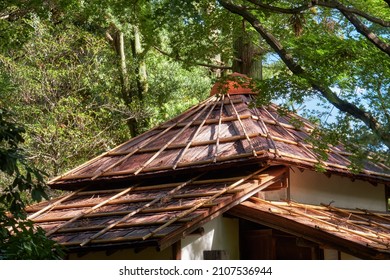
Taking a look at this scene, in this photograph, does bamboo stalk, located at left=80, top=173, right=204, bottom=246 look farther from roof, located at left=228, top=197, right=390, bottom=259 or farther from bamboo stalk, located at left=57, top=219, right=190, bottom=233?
roof, located at left=228, top=197, right=390, bottom=259

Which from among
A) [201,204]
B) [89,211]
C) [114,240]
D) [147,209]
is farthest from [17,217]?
[89,211]

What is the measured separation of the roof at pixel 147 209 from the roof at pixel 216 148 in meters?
0.30

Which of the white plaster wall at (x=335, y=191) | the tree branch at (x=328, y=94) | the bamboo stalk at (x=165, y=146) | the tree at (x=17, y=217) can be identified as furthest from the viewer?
the white plaster wall at (x=335, y=191)

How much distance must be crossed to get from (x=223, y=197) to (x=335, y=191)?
11.9 feet

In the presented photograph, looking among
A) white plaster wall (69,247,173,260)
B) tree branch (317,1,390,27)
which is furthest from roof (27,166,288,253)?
tree branch (317,1,390,27)

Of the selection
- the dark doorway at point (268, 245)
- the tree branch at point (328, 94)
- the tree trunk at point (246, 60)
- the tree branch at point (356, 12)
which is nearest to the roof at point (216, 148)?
the dark doorway at point (268, 245)

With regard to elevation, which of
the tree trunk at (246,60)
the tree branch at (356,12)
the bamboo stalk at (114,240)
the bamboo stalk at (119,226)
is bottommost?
the bamboo stalk at (114,240)

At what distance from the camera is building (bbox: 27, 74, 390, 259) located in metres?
11.2

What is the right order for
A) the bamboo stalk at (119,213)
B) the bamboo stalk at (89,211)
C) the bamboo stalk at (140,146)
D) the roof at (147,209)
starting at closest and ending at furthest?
the roof at (147,209)
the bamboo stalk at (119,213)
the bamboo stalk at (89,211)
the bamboo stalk at (140,146)

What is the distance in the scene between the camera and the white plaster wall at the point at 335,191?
44.3 ft

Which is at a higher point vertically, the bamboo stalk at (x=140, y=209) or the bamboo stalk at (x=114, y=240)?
the bamboo stalk at (x=140, y=209)

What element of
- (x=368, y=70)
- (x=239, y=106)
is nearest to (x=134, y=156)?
(x=239, y=106)

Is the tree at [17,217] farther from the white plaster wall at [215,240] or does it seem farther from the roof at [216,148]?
the roof at [216,148]

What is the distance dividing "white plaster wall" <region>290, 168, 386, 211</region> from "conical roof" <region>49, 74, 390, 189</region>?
1.46ft
